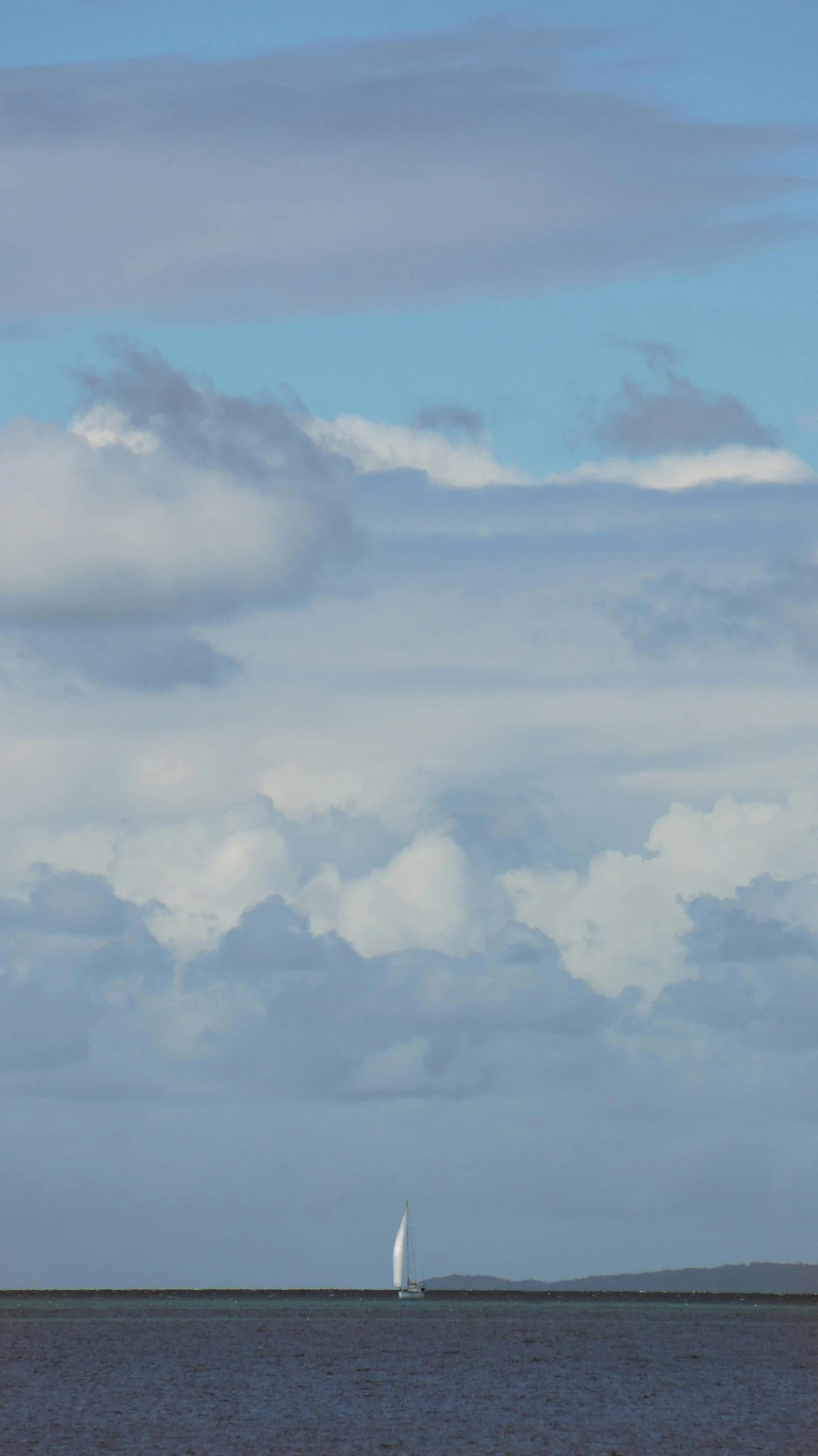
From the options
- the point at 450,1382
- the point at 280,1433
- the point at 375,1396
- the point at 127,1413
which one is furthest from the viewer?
the point at 450,1382

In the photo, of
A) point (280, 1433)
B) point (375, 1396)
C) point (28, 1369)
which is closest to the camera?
point (280, 1433)

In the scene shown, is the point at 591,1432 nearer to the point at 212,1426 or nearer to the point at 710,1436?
the point at 710,1436

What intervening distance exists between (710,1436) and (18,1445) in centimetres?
4494

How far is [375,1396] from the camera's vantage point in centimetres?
15038

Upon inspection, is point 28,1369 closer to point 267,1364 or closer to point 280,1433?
point 267,1364

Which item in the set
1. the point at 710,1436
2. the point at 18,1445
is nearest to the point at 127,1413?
the point at 18,1445

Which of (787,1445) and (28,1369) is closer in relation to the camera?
(787,1445)

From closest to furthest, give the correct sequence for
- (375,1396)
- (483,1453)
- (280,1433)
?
(483,1453), (280,1433), (375,1396)

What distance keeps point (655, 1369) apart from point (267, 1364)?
1723 inches

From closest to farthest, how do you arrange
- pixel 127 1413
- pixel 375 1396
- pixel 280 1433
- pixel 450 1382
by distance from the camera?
pixel 280 1433, pixel 127 1413, pixel 375 1396, pixel 450 1382

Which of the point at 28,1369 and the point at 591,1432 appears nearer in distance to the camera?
the point at 591,1432

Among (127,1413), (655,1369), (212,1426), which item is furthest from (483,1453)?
(655,1369)

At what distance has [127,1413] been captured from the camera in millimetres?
130750

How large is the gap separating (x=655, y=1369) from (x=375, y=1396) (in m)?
56.3
